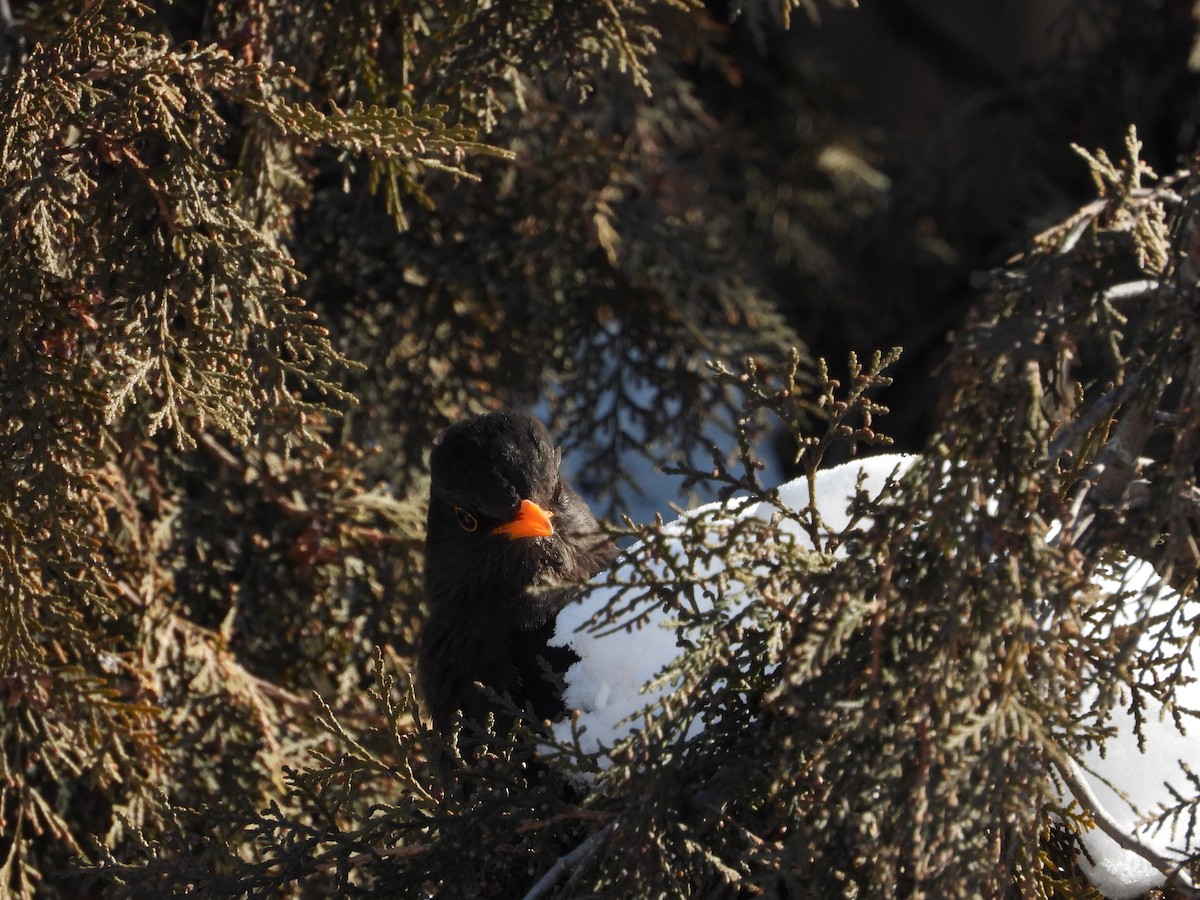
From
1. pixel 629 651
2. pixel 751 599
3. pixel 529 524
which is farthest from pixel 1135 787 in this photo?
pixel 529 524

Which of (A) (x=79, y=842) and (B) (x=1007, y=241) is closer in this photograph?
(A) (x=79, y=842)

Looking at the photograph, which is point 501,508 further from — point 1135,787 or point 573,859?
point 1135,787

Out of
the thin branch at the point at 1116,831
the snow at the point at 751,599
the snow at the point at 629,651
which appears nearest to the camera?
the thin branch at the point at 1116,831

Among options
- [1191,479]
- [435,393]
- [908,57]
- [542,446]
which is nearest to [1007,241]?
[908,57]

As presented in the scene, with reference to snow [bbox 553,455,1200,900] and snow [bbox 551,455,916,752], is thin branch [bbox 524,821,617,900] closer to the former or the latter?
snow [bbox 553,455,1200,900]

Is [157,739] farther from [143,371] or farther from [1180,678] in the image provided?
[1180,678]

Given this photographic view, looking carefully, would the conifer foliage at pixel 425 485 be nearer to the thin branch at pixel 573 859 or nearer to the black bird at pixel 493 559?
the thin branch at pixel 573 859

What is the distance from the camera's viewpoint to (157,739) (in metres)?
2.75

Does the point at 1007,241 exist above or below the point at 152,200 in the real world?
above

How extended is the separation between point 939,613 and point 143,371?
1.44 m

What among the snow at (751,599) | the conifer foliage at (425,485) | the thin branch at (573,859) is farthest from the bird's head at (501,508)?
the thin branch at (573,859)

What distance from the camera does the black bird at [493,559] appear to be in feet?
8.66

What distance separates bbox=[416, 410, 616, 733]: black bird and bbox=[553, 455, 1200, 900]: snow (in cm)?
34

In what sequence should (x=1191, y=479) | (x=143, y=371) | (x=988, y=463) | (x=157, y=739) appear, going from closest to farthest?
(x=988, y=463) < (x=1191, y=479) < (x=143, y=371) < (x=157, y=739)
